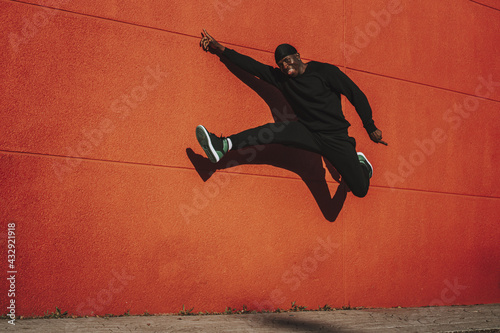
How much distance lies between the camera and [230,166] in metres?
4.49

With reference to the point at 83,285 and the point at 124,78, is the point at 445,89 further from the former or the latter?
the point at 83,285

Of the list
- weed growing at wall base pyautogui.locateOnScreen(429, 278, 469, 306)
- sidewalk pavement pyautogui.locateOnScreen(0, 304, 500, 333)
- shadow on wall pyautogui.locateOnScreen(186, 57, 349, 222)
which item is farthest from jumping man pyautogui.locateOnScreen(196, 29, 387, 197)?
weed growing at wall base pyautogui.locateOnScreen(429, 278, 469, 306)

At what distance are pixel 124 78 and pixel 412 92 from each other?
3206mm

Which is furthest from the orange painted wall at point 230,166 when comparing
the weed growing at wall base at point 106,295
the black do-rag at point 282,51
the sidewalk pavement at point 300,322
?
the black do-rag at point 282,51

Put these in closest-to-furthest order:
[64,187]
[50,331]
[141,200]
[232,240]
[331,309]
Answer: [50,331], [64,187], [141,200], [232,240], [331,309]

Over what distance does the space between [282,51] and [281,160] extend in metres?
1.03

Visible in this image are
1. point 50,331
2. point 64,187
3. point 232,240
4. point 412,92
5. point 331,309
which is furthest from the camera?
point 412,92

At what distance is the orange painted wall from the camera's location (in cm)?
381

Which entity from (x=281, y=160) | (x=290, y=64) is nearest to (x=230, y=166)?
(x=281, y=160)

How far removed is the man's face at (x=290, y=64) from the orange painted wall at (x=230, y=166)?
0.40 metres

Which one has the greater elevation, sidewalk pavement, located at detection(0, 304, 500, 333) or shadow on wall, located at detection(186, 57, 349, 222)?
shadow on wall, located at detection(186, 57, 349, 222)

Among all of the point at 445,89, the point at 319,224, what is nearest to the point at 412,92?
the point at 445,89

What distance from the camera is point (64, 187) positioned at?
3842mm

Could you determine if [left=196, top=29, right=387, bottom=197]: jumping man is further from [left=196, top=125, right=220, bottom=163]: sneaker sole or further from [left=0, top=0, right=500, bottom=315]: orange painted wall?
[left=196, top=125, right=220, bottom=163]: sneaker sole
